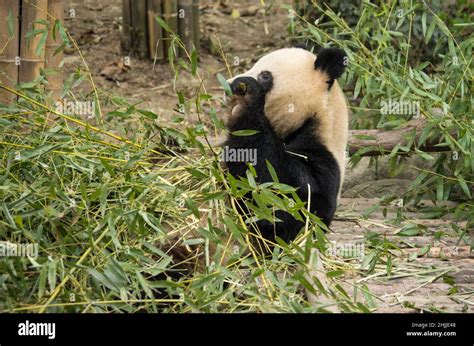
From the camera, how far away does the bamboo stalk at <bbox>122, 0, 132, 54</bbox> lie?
790 centimetres

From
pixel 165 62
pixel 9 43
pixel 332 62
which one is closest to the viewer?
pixel 332 62

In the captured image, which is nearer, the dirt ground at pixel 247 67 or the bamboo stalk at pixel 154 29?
the dirt ground at pixel 247 67

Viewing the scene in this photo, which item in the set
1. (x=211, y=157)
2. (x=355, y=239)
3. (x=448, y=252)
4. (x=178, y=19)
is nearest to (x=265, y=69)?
(x=211, y=157)

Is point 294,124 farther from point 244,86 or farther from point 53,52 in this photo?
point 53,52

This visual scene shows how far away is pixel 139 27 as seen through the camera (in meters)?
7.90

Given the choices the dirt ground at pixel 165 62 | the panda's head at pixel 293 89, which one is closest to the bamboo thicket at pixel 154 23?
the dirt ground at pixel 165 62

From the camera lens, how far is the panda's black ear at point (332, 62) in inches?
166

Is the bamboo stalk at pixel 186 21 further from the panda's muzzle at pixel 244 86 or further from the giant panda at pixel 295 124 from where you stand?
the panda's muzzle at pixel 244 86

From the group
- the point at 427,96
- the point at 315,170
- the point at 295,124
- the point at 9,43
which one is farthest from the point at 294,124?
the point at 9,43

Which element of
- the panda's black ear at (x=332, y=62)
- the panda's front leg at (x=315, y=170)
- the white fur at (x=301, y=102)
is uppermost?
the panda's black ear at (x=332, y=62)

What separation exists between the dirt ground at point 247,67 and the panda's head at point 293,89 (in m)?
0.39

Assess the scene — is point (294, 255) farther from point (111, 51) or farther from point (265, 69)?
point (111, 51)

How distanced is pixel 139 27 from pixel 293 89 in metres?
3.94
